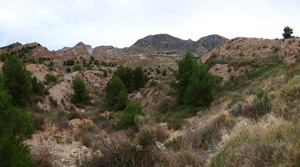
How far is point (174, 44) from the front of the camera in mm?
141250

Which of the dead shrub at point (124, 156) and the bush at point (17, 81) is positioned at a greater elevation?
the bush at point (17, 81)

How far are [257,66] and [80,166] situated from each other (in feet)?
63.6

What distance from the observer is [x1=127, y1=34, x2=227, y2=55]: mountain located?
12332 centimetres

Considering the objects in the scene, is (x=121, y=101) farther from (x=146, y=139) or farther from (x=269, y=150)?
(x=269, y=150)

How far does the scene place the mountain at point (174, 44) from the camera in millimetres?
123325

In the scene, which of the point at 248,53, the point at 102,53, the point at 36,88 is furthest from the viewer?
the point at 102,53

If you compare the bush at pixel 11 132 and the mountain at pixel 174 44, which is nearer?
the bush at pixel 11 132

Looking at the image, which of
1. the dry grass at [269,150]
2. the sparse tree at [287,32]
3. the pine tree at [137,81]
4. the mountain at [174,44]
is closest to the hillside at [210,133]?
the dry grass at [269,150]

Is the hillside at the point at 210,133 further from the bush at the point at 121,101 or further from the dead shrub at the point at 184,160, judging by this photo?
the bush at the point at 121,101

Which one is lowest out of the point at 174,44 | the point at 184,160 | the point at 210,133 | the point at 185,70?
the point at 210,133

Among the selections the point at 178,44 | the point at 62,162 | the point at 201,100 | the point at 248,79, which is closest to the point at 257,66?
the point at 248,79

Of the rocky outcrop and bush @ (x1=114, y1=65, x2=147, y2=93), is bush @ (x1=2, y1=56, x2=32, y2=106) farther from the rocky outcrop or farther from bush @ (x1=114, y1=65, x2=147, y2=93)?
the rocky outcrop

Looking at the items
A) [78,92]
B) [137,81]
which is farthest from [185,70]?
[78,92]

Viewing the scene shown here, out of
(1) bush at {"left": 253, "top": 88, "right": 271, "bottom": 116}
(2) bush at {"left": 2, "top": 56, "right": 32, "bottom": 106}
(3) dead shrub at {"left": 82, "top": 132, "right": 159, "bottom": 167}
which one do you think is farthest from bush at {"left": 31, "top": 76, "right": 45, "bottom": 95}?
(1) bush at {"left": 253, "top": 88, "right": 271, "bottom": 116}
